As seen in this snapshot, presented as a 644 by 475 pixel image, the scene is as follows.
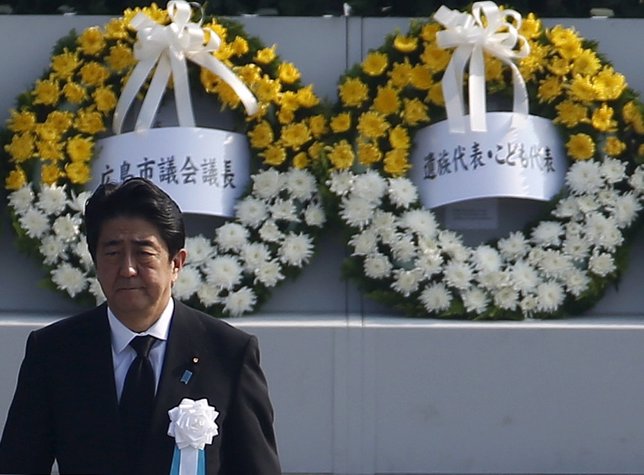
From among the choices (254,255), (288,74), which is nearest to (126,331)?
(254,255)

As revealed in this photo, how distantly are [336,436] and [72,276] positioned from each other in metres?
1.32

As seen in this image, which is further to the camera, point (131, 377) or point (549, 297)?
point (549, 297)

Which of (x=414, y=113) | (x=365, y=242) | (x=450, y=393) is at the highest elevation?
(x=414, y=113)

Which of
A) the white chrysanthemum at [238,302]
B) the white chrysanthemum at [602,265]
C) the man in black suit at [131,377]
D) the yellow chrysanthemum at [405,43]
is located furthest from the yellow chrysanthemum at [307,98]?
the man in black suit at [131,377]

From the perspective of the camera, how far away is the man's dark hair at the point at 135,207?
8.82 ft

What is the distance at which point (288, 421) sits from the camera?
5.32m

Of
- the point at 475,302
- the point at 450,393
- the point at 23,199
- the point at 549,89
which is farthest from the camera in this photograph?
the point at 549,89

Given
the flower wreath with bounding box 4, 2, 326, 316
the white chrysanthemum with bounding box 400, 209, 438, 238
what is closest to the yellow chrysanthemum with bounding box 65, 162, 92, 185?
the flower wreath with bounding box 4, 2, 326, 316

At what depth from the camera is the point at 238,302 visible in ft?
18.2

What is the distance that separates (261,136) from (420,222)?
0.79m

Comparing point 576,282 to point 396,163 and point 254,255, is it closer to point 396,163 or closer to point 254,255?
point 396,163

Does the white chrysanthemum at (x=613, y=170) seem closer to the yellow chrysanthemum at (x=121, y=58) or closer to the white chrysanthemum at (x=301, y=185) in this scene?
the white chrysanthemum at (x=301, y=185)

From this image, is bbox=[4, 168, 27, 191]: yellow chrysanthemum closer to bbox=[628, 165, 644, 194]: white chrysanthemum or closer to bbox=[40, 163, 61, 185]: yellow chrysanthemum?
bbox=[40, 163, 61, 185]: yellow chrysanthemum

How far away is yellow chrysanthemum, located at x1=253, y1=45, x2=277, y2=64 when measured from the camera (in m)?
5.77
